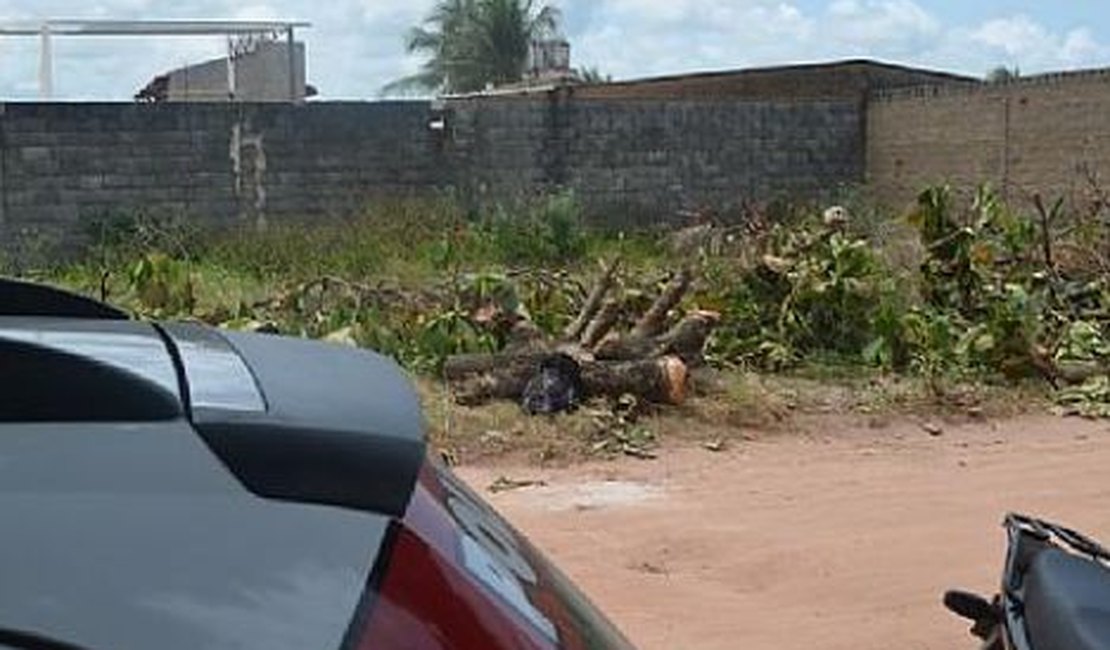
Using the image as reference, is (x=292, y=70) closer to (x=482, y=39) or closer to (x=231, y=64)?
(x=231, y=64)

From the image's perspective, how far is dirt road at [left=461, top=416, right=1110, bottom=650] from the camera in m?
5.08

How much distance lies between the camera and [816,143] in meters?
18.3

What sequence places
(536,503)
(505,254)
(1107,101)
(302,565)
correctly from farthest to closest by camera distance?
1. (1107,101)
2. (505,254)
3. (536,503)
4. (302,565)

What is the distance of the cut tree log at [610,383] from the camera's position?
8391mm

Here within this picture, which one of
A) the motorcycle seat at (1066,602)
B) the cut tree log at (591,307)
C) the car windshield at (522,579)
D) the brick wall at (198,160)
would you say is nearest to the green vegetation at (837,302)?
the cut tree log at (591,307)

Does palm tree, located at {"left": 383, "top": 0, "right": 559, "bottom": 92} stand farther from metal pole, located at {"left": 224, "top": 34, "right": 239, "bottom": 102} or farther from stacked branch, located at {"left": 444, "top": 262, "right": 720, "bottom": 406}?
stacked branch, located at {"left": 444, "top": 262, "right": 720, "bottom": 406}

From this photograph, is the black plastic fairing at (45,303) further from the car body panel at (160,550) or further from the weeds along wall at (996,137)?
the weeds along wall at (996,137)

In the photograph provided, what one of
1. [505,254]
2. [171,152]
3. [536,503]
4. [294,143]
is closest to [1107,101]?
[505,254]

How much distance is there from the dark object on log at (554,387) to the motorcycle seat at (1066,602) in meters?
5.46

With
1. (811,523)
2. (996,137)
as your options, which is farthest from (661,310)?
(996,137)

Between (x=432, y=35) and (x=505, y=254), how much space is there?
2426 centimetres

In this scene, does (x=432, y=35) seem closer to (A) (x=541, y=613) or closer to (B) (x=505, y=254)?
(B) (x=505, y=254)

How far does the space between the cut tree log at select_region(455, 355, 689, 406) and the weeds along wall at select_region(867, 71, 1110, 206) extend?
8.29 meters

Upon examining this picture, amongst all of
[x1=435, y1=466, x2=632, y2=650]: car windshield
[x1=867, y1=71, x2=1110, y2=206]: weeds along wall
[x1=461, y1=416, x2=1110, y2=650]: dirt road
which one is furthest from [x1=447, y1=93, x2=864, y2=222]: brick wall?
[x1=435, y1=466, x2=632, y2=650]: car windshield
